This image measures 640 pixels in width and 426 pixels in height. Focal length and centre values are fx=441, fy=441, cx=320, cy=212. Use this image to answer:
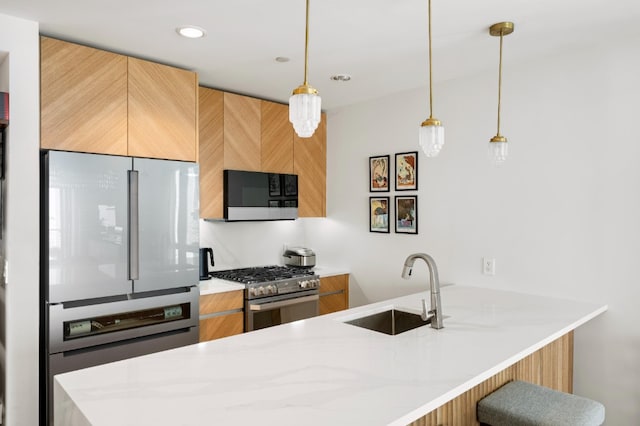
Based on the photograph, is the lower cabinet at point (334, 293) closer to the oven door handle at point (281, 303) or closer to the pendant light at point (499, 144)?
the oven door handle at point (281, 303)

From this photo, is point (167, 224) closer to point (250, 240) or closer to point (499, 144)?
point (250, 240)

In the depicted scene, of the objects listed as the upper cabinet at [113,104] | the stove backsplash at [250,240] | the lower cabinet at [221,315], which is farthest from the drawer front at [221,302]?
the upper cabinet at [113,104]

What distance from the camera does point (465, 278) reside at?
315 cm

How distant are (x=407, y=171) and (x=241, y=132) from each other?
1.35 meters

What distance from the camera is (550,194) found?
2.72 m

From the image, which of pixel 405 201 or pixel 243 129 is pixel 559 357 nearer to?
pixel 405 201

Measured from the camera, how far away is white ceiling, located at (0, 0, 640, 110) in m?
2.08

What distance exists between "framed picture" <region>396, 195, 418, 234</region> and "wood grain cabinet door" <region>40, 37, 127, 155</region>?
206cm

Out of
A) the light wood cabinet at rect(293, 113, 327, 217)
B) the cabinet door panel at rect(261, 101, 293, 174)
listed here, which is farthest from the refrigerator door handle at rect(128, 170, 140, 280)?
the light wood cabinet at rect(293, 113, 327, 217)

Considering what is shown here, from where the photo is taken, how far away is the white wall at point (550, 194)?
2438mm

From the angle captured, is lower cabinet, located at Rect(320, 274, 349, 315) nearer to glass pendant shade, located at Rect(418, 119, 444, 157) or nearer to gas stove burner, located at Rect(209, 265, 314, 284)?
gas stove burner, located at Rect(209, 265, 314, 284)

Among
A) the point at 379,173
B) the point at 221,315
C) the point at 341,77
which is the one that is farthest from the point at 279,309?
the point at 341,77

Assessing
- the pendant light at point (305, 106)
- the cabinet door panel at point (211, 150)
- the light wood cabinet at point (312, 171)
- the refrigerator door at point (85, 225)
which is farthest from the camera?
the light wood cabinet at point (312, 171)

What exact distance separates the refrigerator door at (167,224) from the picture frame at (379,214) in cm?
154
